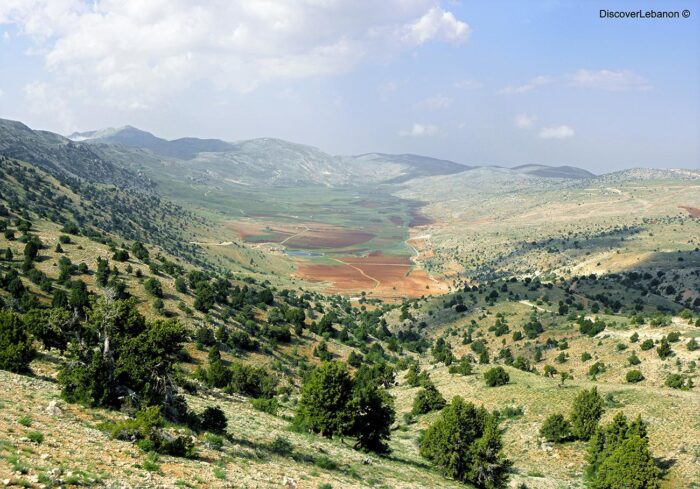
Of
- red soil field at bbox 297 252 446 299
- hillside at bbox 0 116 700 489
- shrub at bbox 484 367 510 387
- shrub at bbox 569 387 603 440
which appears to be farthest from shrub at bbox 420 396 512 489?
red soil field at bbox 297 252 446 299

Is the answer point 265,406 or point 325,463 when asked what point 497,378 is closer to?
point 265,406

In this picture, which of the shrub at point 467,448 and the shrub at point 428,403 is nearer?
the shrub at point 467,448

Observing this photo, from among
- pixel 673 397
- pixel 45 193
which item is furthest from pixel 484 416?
pixel 45 193

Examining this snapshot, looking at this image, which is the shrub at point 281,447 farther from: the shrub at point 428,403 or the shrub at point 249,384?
the shrub at point 428,403

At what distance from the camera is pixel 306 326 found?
261 feet

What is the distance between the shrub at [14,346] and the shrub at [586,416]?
38009 mm

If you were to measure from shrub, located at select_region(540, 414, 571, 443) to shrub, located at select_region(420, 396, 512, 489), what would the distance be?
316 inches

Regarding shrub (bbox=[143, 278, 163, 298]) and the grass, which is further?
shrub (bbox=[143, 278, 163, 298])

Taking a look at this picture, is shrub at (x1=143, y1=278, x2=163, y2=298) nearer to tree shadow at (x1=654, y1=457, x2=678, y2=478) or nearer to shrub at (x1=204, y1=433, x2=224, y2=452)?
shrub at (x1=204, y1=433, x2=224, y2=452)

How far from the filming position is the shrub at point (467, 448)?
30.3 meters

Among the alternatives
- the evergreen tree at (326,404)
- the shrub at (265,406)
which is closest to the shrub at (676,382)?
the evergreen tree at (326,404)

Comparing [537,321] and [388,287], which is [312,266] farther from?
[537,321]

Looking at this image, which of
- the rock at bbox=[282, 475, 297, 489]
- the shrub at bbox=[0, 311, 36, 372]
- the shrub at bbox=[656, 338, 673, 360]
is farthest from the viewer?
the shrub at bbox=[656, 338, 673, 360]

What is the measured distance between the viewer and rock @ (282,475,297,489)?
776 inches
